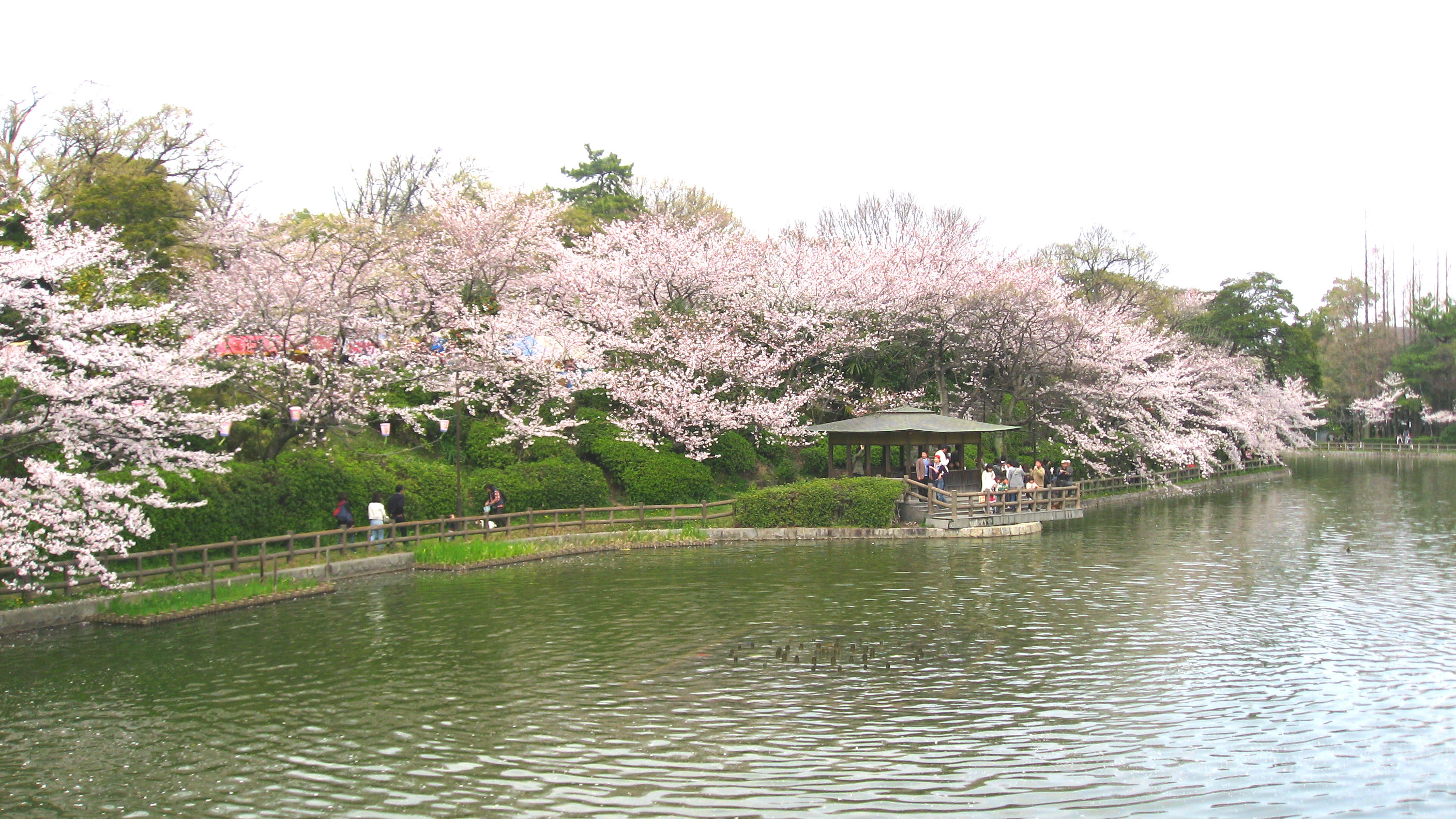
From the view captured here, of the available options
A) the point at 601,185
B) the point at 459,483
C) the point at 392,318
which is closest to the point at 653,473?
the point at 459,483

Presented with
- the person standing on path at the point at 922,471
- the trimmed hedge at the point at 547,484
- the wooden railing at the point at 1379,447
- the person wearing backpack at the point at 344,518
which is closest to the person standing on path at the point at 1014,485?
the person standing on path at the point at 922,471

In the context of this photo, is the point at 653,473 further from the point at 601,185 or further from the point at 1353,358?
the point at 1353,358

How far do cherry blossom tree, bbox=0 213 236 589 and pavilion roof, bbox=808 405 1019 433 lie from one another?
19.9m

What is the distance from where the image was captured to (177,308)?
27.1 meters

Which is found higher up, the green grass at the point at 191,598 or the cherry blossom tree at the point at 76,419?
the cherry blossom tree at the point at 76,419

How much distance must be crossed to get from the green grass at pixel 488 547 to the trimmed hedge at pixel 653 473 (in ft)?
14.2

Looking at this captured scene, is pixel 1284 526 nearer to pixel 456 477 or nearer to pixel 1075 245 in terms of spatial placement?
pixel 456 477

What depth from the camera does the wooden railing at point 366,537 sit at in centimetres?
1989

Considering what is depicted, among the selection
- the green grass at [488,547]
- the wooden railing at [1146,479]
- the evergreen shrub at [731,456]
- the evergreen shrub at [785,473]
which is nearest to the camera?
the green grass at [488,547]

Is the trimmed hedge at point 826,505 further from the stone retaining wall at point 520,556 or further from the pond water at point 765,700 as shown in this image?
the pond water at point 765,700

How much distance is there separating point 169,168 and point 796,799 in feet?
136

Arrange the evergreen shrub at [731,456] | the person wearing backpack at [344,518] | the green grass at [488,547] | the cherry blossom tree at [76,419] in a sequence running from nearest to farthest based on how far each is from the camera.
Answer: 1. the cherry blossom tree at [76,419]
2. the person wearing backpack at [344,518]
3. the green grass at [488,547]
4. the evergreen shrub at [731,456]

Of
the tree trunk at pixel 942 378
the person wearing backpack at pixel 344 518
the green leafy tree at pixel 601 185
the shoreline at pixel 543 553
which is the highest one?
the green leafy tree at pixel 601 185

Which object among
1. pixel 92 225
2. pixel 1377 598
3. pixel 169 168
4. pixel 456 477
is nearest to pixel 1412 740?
pixel 1377 598
